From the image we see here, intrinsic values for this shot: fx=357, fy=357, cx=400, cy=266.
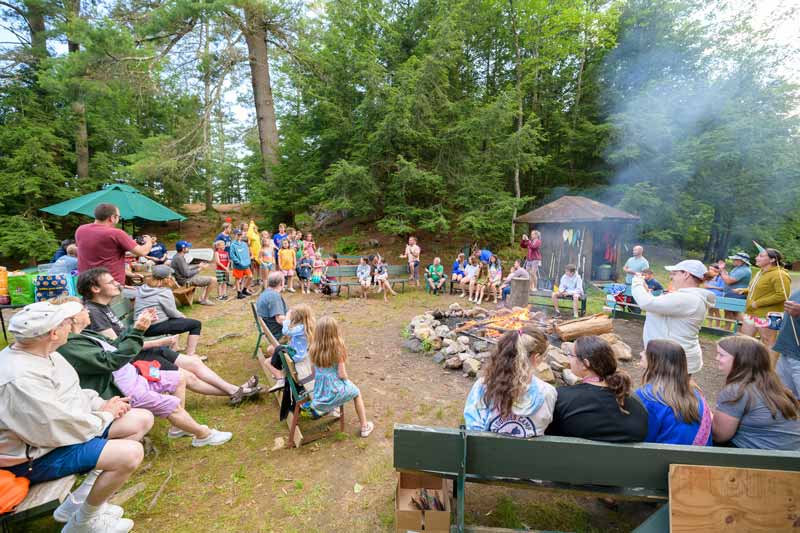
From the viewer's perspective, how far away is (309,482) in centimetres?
287

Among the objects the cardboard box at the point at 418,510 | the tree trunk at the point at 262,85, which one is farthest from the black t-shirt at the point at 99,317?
the tree trunk at the point at 262,85

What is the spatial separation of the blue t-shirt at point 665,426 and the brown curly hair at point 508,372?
2.60 feet

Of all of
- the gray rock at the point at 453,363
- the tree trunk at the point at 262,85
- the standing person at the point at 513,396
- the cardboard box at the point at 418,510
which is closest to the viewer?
the standing person at the point at 513,396

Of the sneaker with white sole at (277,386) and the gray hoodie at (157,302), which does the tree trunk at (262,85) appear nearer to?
the gray hoodie at (157,302)

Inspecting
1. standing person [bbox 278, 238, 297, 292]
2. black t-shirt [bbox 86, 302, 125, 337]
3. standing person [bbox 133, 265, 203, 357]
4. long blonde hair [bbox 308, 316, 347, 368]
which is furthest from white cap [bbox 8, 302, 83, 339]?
standing person [bbox 278, 238, 297, 292]

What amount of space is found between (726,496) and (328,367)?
9.05 feet

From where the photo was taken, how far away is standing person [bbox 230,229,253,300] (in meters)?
8.59

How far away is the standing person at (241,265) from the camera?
8.59 metres

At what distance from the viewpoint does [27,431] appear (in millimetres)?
1886

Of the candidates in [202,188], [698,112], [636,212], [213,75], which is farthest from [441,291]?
[698,112]

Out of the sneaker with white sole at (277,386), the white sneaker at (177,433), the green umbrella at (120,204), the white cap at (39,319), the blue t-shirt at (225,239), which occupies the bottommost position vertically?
the white sneaker at (177,433)

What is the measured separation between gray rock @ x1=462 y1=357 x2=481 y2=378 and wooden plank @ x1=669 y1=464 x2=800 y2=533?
117 inches

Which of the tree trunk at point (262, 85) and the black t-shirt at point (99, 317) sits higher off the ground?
the tree trunk at point (262, 85)

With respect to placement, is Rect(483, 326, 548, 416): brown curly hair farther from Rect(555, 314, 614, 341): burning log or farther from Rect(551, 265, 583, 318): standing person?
Rect(551, 265, 583, 318): standing person
